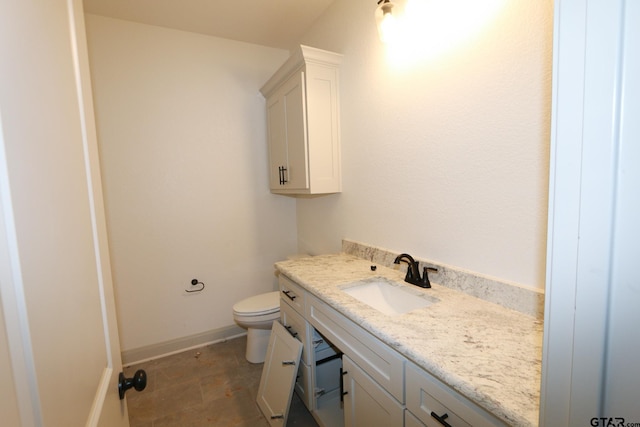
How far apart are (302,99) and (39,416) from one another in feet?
6.00

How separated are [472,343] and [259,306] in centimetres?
163

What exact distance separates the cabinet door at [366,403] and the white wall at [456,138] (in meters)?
0.64

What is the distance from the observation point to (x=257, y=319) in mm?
2078

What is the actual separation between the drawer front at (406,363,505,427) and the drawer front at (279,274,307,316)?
29.0 inches

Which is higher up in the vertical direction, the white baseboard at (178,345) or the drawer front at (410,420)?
the drawer front at (410,420)

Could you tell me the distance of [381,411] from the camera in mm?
983

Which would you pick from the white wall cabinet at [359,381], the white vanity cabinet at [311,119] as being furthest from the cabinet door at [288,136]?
the white wall cabinet at [359,381]

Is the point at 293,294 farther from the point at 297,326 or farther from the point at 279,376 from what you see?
the point at 279,376

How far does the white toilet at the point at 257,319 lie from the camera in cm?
208

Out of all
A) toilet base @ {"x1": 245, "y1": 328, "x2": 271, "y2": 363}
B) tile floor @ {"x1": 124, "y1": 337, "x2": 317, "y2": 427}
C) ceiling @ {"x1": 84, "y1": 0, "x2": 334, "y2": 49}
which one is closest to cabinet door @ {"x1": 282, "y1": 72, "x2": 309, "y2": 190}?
ceiling @ {"x1": 84, "y1": 0, "x2": 334, "y2": 49}

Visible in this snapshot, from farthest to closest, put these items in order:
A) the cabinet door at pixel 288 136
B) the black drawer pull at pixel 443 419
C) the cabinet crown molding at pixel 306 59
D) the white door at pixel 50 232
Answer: the cabinet door at pixel 288 136 < the cabinet crown molding at pixel 306 59 < the black drawer pull at pixel 443 419 < the white door at pixel 50 232

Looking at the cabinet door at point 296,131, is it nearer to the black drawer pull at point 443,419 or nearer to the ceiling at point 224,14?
the ceiling at point 224,14

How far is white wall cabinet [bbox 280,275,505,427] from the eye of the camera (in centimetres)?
77

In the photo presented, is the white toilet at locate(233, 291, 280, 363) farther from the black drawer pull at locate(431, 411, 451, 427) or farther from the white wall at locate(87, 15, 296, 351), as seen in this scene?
the black drawer pull at locate(431, 411, 451, 427)
